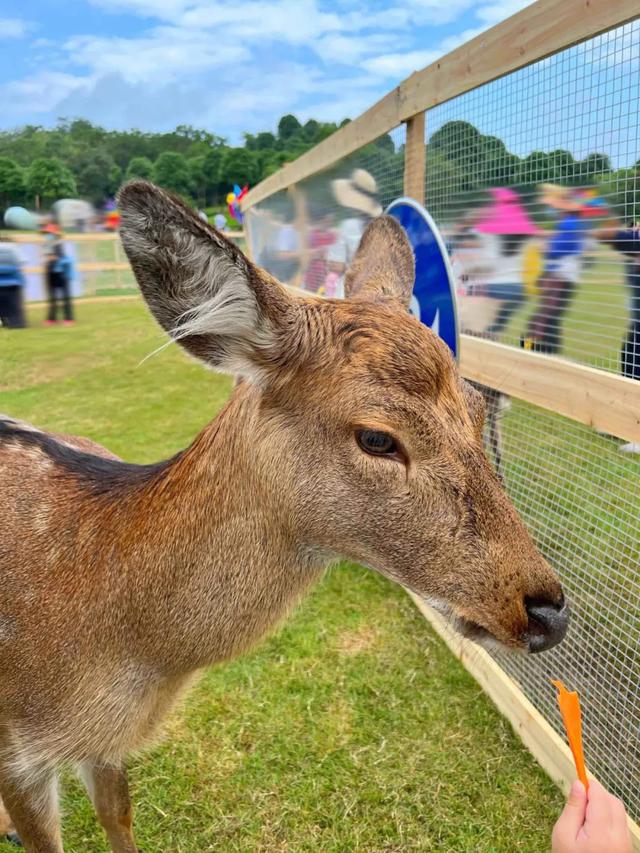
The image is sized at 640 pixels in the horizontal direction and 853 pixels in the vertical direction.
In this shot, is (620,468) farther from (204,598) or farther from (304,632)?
(204,598)

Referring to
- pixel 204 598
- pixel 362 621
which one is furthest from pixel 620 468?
pixel 204 598

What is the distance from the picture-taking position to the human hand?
1.66 meters

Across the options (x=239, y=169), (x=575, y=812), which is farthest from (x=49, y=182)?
(x=575, y=812)

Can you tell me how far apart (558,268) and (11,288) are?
56.0ft

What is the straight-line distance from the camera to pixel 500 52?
303 centimetres

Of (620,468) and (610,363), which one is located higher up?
(610,363)

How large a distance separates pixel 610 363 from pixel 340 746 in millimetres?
2396

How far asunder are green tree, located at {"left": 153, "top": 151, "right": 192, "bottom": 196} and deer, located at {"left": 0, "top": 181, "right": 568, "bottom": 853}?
43.7m

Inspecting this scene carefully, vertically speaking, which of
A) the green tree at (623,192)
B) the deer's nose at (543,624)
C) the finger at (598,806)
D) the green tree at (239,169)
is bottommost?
the finger at (598,806)

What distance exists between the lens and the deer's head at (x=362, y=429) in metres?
1.68

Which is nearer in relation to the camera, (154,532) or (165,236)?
(165,236)

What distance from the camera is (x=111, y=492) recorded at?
7.64 feet

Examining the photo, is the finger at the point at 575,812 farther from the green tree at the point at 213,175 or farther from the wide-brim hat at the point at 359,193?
the green tree at the point at 213,175

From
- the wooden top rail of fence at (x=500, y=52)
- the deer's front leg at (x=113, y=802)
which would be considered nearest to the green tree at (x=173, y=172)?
the wooden top rail of fence at (x=500, y=52)
